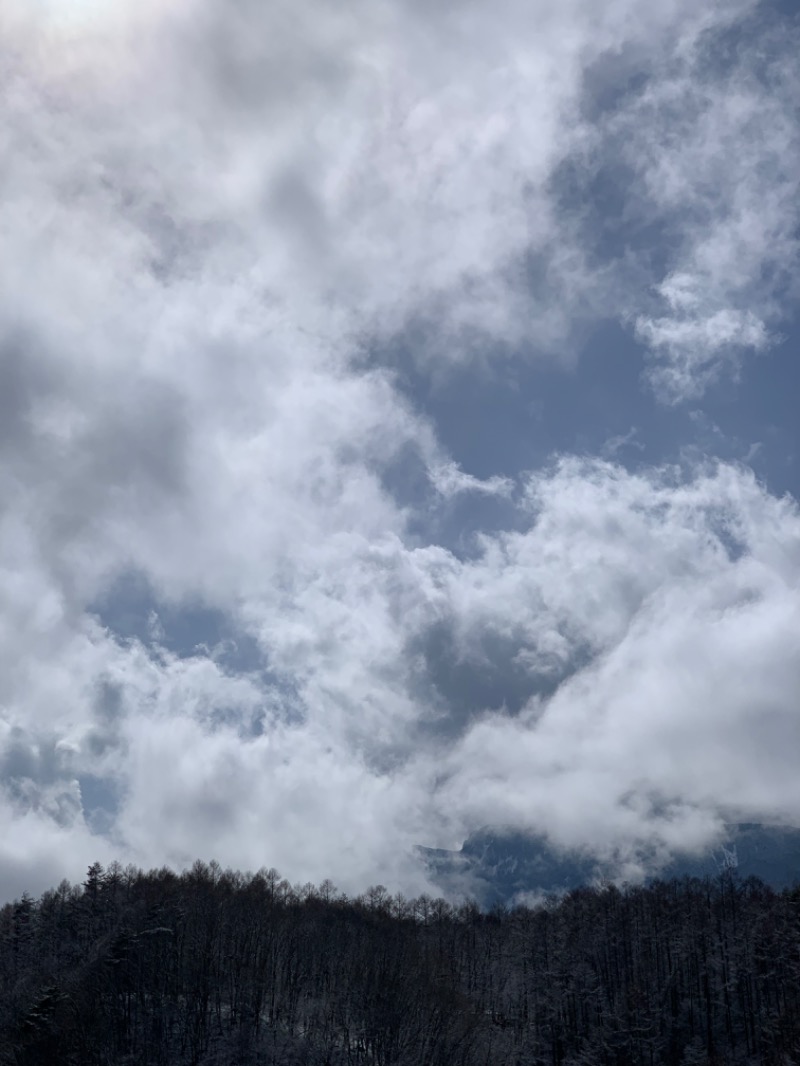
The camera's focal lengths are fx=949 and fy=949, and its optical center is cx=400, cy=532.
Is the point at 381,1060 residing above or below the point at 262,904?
below

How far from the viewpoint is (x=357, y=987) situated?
146 metres

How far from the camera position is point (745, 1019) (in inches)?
6058

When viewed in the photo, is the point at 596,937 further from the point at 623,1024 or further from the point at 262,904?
the point at 262,904

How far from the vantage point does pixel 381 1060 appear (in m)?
131

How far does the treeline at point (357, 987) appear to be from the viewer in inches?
5192

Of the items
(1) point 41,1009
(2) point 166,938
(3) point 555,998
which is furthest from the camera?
(3) point 555,998

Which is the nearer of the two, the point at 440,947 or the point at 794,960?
the point at 794,960

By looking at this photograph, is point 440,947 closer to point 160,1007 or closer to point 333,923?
point 333,923

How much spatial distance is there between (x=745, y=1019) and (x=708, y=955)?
57.3 ft

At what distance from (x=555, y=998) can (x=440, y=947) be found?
3466 centimetres

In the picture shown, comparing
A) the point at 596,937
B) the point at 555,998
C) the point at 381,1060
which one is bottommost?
the point at 381,1060

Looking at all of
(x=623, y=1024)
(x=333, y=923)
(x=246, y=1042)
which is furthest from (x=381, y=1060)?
(x=333, y=923)

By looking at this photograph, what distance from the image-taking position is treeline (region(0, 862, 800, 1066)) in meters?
132

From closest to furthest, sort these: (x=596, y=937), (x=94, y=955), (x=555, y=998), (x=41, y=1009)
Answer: (x=41, y=1009) → (x=94, y=955) → (x=555, y=998) → (x=596, y=937)
